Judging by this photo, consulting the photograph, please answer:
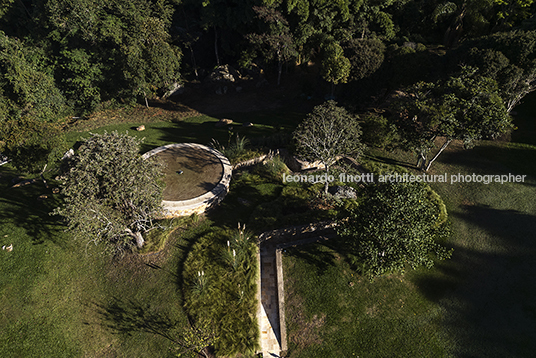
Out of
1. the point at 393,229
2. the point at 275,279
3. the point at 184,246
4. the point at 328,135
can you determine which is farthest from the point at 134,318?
the point at 328,135

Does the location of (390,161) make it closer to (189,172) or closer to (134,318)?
(189,172)

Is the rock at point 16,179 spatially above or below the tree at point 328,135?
below

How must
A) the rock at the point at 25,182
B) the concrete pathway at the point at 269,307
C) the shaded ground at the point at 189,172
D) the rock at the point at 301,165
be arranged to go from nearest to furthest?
the concrete pathway at the point at 269,307, the shaded ground at the point at 189,172, the rock at the point at 25,182, the rock at the point at 301,165

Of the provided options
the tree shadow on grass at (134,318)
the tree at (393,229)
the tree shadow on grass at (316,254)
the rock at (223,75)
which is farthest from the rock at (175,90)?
the tree at (393,229)

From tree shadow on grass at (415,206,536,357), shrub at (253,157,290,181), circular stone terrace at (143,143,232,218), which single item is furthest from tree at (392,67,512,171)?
circular stone terrace at (143,143,232,218)

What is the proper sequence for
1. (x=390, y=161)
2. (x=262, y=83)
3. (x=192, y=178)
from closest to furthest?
1. (x=192, y=178)
2. (x=390, y=161)
3. (x=262, y=83)

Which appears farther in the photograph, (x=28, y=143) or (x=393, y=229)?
Answer: (x=28, y=143)

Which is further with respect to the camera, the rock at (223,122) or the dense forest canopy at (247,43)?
the rock at (223,122)

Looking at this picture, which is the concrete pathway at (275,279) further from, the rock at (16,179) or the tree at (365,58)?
the rock at (16,179)
